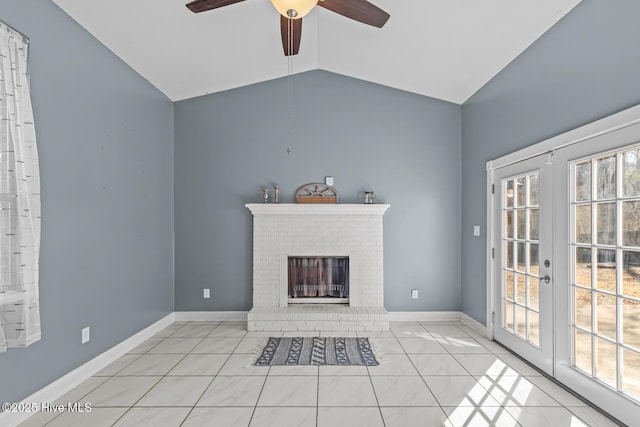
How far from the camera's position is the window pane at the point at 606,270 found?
2.19 m

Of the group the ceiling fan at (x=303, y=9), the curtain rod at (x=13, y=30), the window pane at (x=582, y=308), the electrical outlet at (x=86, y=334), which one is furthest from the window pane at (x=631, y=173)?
the electrical outlet at (x=86, y=334)

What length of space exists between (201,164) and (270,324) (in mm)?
2231

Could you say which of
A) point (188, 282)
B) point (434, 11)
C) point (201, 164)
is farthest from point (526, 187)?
point (188, 282)

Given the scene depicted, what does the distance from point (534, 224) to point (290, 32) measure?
8.64 ft

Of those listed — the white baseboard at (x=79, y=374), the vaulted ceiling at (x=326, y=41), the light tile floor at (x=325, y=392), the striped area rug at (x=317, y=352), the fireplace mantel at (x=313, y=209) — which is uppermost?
the vaulted ceiling at (x=326, y=41)

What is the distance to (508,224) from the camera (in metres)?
3.41

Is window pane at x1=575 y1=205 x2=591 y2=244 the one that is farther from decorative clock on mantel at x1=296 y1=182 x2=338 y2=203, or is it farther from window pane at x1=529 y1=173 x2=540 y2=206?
decorative clock on mantel at x1=296 y1=182 x2=338 y2=203

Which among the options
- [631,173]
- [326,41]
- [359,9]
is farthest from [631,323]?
[326,41]

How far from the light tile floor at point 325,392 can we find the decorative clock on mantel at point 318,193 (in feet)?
6.19

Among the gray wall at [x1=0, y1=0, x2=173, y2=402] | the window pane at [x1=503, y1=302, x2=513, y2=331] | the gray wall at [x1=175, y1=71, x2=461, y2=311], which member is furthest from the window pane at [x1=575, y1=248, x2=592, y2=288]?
the gray wall at [x1=0, y1=0, x2=173, y2=402]

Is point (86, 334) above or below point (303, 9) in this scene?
below

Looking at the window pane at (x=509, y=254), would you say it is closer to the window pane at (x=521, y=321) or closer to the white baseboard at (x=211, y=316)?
the window pane at (x=521, y=321)

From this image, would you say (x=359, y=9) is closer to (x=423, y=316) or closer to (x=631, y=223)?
(x=631, y=223)

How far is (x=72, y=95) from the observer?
8.64 ft
